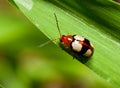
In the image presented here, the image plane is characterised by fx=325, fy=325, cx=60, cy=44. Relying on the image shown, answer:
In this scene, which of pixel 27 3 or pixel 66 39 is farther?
pixel 66 39

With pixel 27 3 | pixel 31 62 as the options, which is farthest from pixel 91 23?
pixel 31 62

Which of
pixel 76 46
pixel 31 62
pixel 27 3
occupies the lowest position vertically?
Answer: pixel 31 62

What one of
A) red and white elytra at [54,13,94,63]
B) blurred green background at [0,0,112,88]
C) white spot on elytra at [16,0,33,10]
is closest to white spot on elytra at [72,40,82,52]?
red and white elytra at [54,13,94,63]

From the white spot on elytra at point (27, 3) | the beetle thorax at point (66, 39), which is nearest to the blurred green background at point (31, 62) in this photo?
the beetle thorax at point (66, 39)

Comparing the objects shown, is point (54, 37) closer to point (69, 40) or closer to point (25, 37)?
point (69, 40)

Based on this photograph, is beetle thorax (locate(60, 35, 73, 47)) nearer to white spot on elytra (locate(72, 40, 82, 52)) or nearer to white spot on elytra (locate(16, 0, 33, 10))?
white spot on elytra (locate(72, 40, 82, 52))

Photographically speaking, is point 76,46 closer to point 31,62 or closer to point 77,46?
point 77,46
